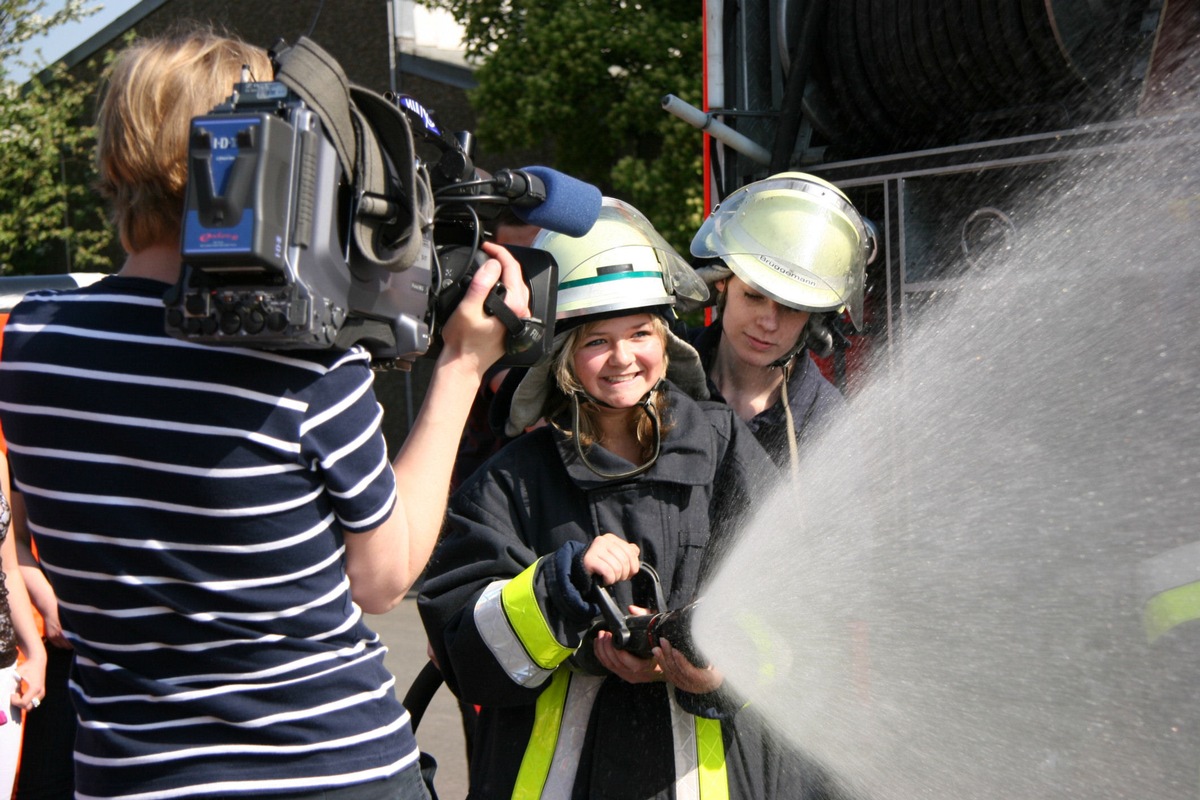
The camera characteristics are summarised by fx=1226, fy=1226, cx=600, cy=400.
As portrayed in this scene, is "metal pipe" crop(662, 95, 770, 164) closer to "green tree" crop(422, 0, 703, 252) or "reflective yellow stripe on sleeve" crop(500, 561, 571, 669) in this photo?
"reflective yellow stripe on sleeve" crop(500, 561, 571, 669)

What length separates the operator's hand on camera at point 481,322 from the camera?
1815 millimetres

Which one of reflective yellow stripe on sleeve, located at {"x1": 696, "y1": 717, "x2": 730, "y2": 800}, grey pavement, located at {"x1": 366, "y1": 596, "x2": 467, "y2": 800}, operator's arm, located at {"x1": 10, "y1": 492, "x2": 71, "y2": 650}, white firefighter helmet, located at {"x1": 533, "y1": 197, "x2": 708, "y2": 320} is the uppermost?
white firefighter helmet, located at {"x1": 533, "y1": 197, "x2": 708, "y2": 320}

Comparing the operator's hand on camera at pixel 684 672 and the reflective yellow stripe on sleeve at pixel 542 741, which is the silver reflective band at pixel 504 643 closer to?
the reflective yellow stripe on sleeve at pixel 542 741

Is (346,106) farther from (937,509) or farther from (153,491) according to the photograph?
(937,509)

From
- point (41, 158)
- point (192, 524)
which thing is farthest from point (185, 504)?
point (41, 158)

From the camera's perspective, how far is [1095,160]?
2.98 meters

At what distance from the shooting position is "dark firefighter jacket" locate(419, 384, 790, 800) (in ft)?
7.20

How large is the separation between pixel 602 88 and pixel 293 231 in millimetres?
9799

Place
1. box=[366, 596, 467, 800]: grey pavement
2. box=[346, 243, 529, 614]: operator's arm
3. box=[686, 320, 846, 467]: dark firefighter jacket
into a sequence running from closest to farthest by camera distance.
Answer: box=[346, 243, 529, 614]: operator's arm, box=[686, 320, 846, 467]: dark firefighter jacket, box=[366, 596, 467, 800]: grey pavement

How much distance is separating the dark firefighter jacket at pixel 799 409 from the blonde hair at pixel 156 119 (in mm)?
1539

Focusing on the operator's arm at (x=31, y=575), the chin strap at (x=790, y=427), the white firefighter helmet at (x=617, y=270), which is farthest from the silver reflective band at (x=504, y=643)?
the operator's arm at (x=31, y=575)

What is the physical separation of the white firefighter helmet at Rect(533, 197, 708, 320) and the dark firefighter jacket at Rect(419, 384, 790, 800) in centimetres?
25

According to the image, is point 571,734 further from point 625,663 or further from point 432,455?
point 432,455

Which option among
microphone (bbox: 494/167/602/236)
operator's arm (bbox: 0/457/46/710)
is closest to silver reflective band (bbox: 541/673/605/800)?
microphone (bbox: 494/167/602/236)
